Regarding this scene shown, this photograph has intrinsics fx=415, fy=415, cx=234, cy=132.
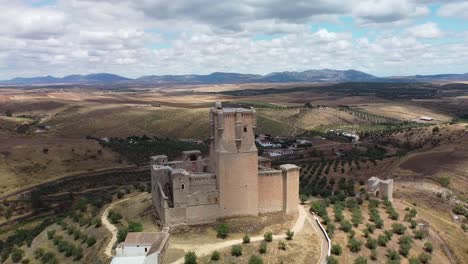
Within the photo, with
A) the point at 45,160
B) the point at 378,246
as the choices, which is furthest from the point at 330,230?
the point at 45,160

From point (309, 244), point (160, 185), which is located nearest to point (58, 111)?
point (160, 185)

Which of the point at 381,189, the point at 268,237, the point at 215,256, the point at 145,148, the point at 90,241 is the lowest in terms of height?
the point at 145,148

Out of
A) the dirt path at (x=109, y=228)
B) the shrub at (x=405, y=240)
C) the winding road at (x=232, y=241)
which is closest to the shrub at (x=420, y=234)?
the shrub at (x=405, y=240)

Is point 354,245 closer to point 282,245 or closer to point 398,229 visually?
point 282,245

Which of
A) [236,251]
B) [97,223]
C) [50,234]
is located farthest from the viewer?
[50,234]

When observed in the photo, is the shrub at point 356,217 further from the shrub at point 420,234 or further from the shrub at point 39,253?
the shrub at point 39,253

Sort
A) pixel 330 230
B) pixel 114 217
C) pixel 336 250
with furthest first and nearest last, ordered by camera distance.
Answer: pixel 114 217 < pixel 330 230 < pixel 336 250

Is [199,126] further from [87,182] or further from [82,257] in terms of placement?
[82,257]

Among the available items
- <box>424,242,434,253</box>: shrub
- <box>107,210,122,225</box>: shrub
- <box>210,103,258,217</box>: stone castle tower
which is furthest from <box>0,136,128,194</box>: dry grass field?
<box>424,242,434,253</box>: shrub
